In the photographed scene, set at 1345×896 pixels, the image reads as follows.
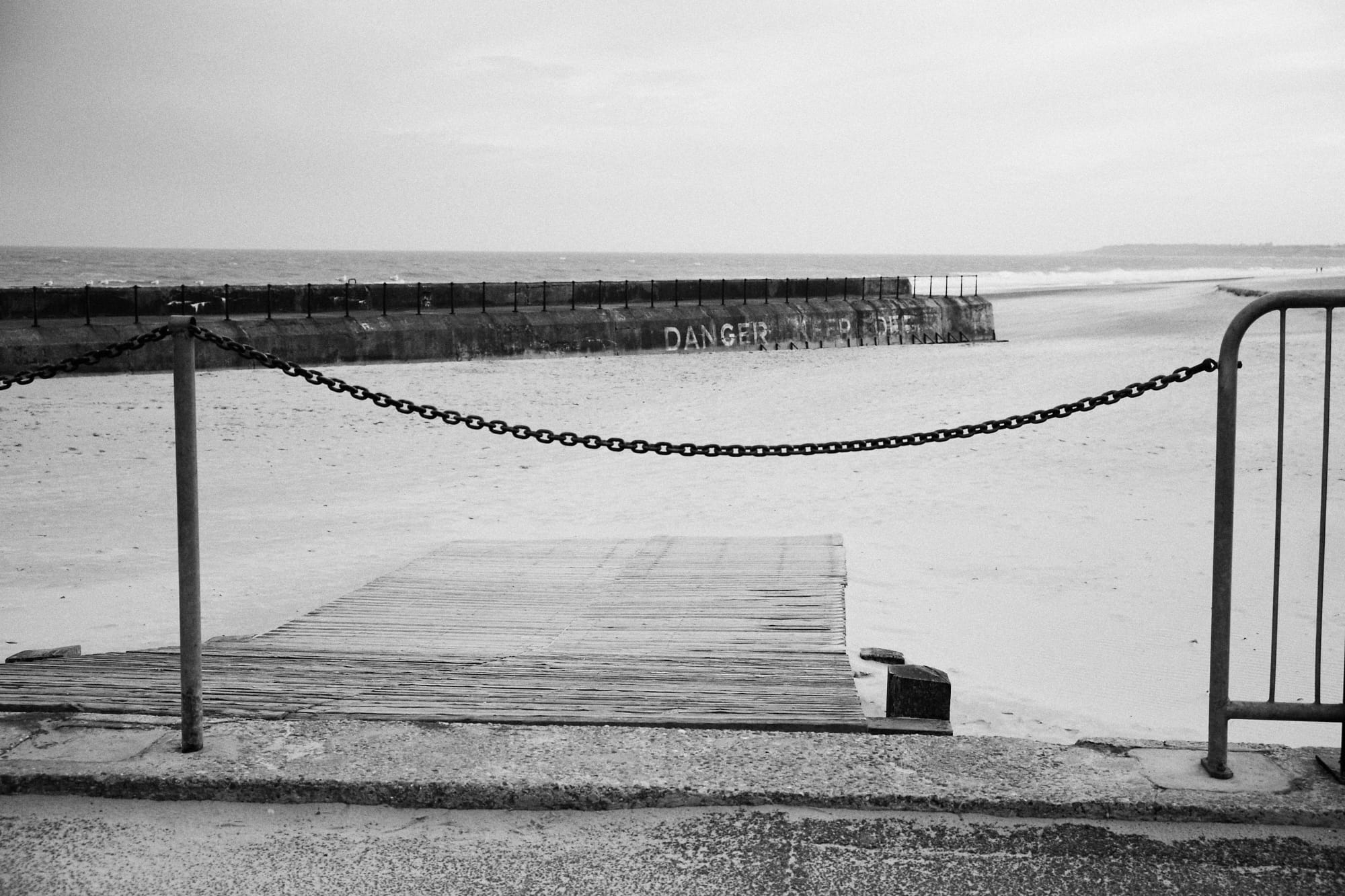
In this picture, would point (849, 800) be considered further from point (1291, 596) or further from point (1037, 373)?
point (1037, 373)

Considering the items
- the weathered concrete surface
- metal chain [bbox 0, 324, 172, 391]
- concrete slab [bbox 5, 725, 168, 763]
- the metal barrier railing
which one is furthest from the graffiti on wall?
the weathered concrete surface

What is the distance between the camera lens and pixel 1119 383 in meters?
19.5

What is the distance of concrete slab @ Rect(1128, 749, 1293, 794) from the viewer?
3455mm

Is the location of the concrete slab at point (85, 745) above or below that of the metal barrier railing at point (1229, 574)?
below

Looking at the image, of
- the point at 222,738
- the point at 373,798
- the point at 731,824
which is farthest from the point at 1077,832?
the point at 222,738

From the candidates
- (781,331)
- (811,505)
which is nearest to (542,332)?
(781,331)

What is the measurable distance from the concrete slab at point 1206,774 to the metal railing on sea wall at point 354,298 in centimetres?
2228

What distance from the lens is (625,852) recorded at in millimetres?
3227

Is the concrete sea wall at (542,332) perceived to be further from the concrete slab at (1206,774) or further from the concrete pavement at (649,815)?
the concrete slab at (1206,774)

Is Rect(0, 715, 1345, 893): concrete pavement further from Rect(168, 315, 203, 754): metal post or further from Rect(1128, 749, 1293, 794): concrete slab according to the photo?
Rect(168, 315, 203, 754): metal post

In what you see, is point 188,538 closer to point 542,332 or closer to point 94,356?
point 94,356

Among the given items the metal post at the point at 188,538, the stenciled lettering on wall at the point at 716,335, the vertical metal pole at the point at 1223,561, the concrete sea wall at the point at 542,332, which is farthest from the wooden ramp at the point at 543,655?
the stenciled lettering on wall at the point at 716,335

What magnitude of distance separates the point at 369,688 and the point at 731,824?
1933 mm

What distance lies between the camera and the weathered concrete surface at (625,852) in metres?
3.05
